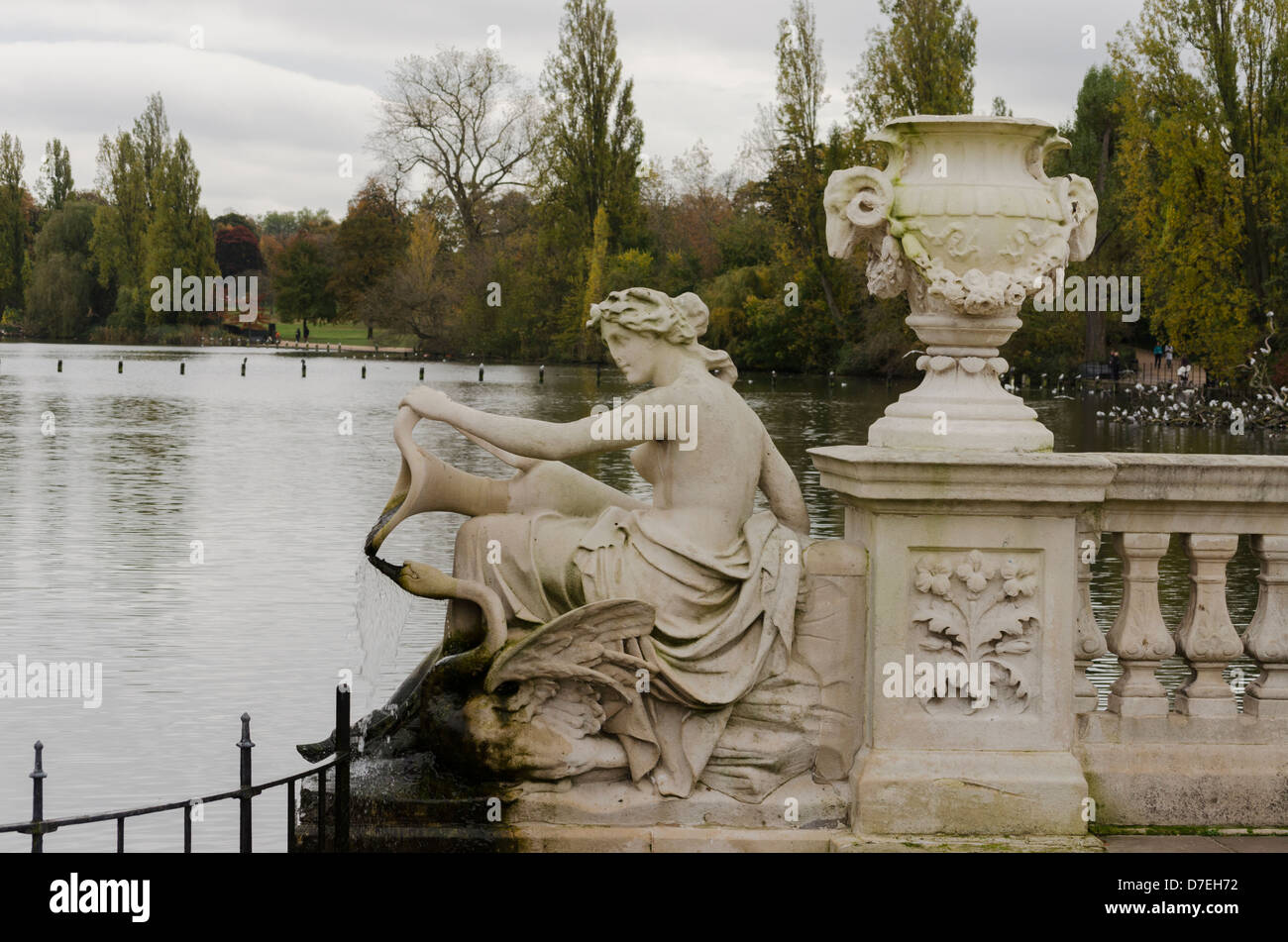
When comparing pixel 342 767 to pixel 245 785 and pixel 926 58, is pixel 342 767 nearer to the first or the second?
pixel 245 785

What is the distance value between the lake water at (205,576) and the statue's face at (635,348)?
4.25 ft

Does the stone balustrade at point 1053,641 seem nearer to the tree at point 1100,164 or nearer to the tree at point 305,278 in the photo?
the tree at point 1100,164

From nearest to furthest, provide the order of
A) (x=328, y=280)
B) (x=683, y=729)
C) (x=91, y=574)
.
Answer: (x=683, y=729) → (x=91, y=574) → (x=328, y=280)

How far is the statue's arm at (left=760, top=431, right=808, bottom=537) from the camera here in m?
4.48

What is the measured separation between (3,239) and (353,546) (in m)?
85.3

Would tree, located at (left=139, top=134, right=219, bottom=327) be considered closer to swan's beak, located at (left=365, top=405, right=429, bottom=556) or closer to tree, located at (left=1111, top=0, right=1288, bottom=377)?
tree, located at (left=1111, top=0, right=1288, bottom=377)

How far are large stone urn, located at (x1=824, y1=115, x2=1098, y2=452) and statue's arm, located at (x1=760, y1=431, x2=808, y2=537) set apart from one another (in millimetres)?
302

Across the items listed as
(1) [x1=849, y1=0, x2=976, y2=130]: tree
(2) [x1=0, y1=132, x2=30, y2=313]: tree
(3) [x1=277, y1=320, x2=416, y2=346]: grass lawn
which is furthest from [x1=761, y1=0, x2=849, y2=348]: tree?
(2) [x1=0, y1=132, x2=30, y2=313]: tree

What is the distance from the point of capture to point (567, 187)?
6044 centimetres

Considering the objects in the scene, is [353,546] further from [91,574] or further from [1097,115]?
[1097,115]

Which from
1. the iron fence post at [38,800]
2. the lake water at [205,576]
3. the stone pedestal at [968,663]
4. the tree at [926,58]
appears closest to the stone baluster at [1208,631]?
the stone pedestal at [968,663]

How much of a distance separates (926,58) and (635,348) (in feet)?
138
